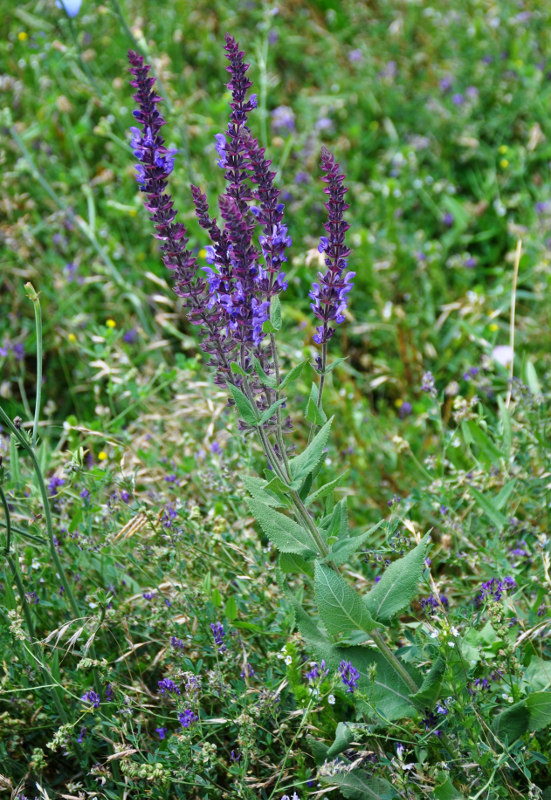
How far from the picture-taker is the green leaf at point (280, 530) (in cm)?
177

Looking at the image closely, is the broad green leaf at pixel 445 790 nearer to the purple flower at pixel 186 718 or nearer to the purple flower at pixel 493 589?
the purple flower at pixel 493 589

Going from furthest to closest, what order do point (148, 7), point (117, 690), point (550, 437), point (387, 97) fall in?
point (148, 7) → point (387, 97) → point (550, 437) → point (117, 690)

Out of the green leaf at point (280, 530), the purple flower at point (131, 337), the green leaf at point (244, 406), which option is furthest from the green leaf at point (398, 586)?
the purple flower at point (131, 337)

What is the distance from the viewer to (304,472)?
1.79m

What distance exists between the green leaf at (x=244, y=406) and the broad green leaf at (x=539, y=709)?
0.90 meters

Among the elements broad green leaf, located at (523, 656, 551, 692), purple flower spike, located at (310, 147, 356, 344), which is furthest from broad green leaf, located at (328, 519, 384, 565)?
broad green leaf, located at (523, 656, 551, 692)

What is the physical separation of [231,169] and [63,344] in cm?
233

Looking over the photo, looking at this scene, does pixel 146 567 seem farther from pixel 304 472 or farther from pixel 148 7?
pixel 148 7

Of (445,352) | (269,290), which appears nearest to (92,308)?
(445,352)

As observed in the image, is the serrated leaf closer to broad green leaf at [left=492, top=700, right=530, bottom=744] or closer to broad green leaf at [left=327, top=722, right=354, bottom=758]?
broad green leaf at [left=327, top=722, right=354, bottom=758]

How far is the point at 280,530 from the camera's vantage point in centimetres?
180

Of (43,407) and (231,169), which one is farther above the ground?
(231,169)

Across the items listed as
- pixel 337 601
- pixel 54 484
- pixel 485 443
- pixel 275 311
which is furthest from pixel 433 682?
pixel 54 484

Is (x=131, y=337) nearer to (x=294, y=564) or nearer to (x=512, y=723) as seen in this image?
(x=294, y=564)
